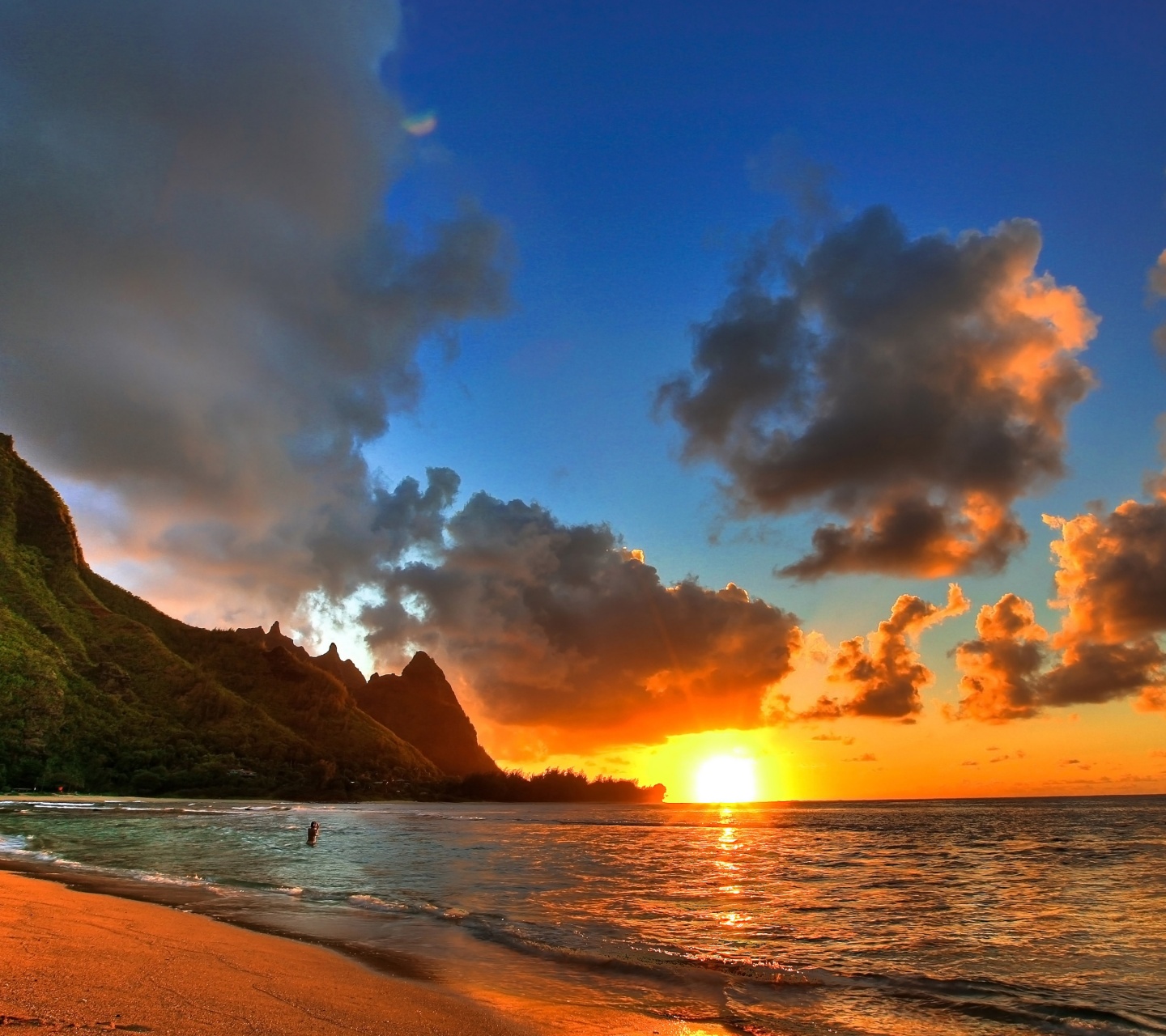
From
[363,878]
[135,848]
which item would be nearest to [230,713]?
[135,848]

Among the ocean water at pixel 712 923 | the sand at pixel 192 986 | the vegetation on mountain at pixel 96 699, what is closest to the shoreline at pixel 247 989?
the sand at pixel 192 986

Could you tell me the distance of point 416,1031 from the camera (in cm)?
873

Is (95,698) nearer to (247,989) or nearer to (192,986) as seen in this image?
(247,989)

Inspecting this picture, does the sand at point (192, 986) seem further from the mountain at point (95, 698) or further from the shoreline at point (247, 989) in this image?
the mountain at point (95, 698)

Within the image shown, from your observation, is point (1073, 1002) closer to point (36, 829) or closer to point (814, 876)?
point (814, 876)

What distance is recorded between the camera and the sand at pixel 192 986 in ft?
23.9

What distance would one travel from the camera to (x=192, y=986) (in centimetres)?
900

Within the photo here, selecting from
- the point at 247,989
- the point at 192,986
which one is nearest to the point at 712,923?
the point at 247,989

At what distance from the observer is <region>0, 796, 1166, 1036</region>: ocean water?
13102 mm

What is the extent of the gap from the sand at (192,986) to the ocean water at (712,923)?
5.70 ft

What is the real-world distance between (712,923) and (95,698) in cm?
15837

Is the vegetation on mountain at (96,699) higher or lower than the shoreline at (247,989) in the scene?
higher

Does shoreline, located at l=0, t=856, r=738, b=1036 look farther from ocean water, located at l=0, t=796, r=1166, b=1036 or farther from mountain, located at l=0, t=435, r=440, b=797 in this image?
mountain, located at l=0, t=435, r=440, b=797

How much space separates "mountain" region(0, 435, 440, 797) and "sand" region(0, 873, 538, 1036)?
433ft
